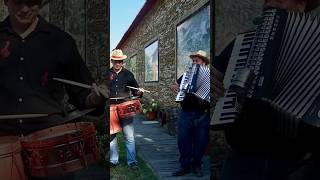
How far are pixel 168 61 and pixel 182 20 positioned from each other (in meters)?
0.60

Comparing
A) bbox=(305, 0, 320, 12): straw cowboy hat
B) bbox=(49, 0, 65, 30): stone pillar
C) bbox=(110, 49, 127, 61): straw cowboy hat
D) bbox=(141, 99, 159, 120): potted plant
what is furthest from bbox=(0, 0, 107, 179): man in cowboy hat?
bbox=(141, 99, 159, 120): potted plant

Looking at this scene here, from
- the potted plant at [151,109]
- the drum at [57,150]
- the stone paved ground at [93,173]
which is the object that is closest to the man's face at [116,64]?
the stone paved ground at [93,173]

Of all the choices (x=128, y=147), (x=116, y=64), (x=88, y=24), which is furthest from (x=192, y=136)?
(x=88, y=24)

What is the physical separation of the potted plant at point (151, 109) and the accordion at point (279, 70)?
12.7 feet

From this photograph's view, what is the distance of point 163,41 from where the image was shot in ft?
18.0

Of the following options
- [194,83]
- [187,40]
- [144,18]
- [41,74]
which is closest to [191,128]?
[194,83]

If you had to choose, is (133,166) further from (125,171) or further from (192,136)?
(192,136)

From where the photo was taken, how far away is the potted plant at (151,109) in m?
5.75

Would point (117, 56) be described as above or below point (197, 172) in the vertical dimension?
above

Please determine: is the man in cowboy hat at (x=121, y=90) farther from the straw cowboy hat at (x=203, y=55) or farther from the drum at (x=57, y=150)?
the drum at (x=57, y=150)

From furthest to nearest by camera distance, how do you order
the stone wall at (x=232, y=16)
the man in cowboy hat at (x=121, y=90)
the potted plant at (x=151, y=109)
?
the potted plant at (x=151, y=109), the man in cowboy hat at (x=121, y=90), the stone wall at (x=232, y=16)

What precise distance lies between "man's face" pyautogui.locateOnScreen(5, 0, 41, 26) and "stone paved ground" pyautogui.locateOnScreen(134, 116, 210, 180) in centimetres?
244

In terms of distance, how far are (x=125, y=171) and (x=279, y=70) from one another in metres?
2.80

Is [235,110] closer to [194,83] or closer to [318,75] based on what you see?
[318,75]
